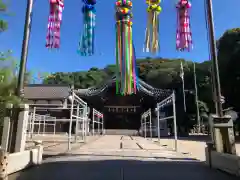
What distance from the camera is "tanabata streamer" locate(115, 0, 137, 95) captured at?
3.95 m

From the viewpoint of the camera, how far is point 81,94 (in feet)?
60.2

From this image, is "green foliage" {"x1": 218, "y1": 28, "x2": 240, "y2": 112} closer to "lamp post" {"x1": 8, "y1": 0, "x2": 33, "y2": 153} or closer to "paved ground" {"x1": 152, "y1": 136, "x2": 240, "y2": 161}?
"paved ground" {"x1": 152, "y1": 136, "x2": 240, "y2": 161}

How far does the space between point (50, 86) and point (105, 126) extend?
296 inches

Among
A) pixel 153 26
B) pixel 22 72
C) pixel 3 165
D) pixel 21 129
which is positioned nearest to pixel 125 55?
pixel 153 26

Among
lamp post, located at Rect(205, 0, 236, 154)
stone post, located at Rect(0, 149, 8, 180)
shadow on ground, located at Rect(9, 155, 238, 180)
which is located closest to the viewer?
stone post, located at Rect(0, 149, 8, 180)

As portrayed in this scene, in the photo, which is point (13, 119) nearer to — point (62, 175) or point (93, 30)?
point (62, 175)

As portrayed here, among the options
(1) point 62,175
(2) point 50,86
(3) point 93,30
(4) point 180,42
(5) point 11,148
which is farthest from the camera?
(2) point 50,86

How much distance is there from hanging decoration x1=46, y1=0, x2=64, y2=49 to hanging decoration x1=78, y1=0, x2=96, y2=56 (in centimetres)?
48

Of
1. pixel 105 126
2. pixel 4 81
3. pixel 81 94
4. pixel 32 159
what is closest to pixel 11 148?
pixel 32 159

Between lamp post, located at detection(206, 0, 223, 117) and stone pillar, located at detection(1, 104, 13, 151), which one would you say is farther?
lamp post, located at detection(206, 0, 223, 117)

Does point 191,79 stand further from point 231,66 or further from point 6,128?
point 6,128

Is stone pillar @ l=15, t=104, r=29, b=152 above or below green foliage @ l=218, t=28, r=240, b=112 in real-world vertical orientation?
below

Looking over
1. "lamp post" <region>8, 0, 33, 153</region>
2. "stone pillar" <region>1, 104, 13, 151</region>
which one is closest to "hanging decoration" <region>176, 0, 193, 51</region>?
"lamp post" <region>8, 0, 33, 153</region>

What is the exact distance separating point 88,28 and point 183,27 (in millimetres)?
1770
